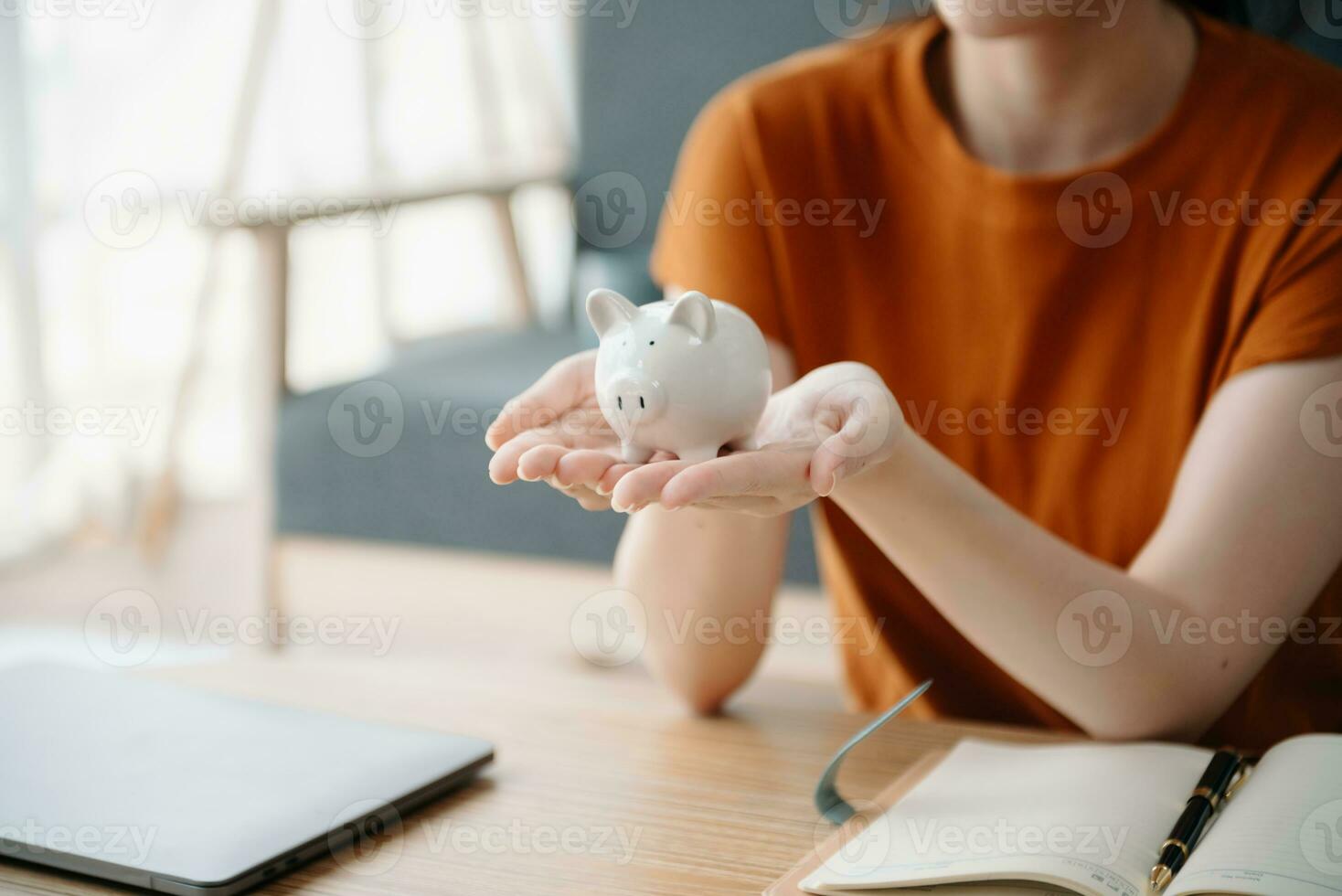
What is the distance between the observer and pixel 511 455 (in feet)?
2.33

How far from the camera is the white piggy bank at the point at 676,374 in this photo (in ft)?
2.46

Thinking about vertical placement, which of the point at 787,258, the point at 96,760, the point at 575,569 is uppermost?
the point at 787,258

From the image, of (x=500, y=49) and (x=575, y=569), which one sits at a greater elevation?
(x=500, y=49)

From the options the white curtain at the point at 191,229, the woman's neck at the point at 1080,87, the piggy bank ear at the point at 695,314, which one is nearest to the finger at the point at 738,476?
the piggy bank ear at the point at 695,314

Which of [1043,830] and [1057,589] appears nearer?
[1043,830]

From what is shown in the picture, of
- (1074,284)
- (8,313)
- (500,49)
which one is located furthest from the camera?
(500,49)

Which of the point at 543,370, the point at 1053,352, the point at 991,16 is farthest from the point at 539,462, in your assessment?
the point at 543,370

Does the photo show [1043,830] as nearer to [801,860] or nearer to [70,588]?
[801,860]

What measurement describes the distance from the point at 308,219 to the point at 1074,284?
1.32 m

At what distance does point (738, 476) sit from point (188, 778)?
344 millimetres

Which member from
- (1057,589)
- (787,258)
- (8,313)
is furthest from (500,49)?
(1057,589)

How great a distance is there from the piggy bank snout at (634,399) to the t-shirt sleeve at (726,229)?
0.37 metres

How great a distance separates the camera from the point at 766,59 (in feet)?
8.57

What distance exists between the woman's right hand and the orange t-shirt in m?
0.31
